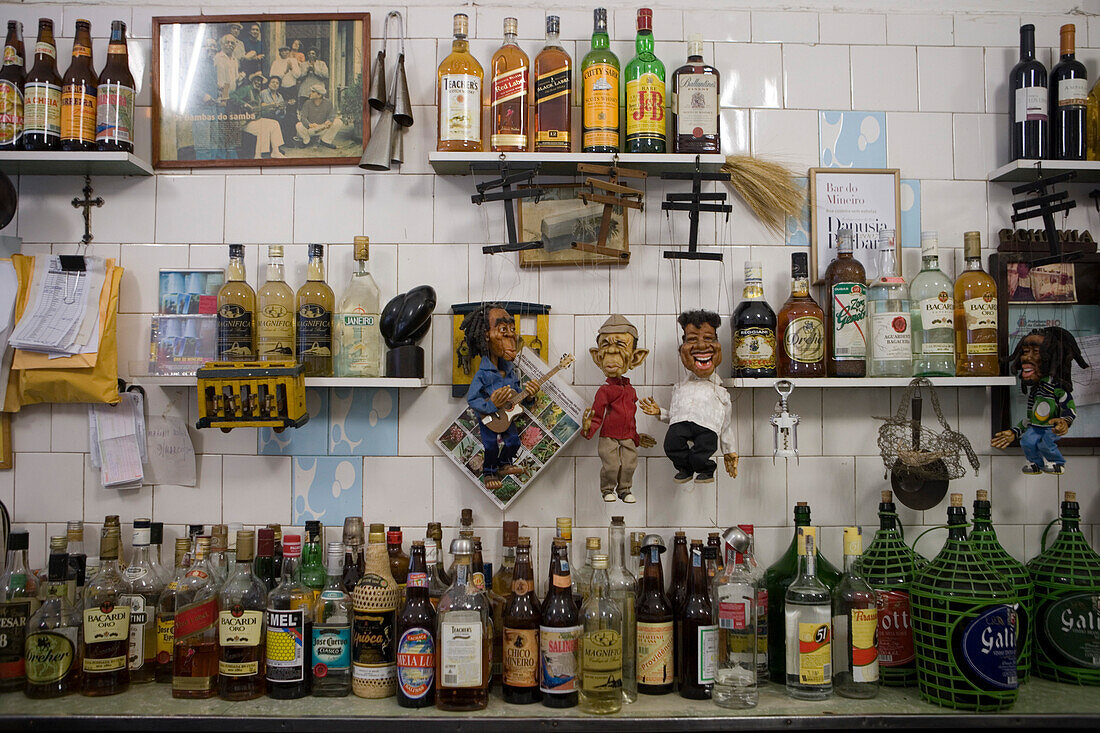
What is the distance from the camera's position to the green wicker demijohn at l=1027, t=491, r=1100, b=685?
6.00ft

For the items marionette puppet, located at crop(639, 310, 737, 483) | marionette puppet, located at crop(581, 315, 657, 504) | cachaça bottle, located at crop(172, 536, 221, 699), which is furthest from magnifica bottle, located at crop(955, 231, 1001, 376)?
cachaça bottle, located at crop(172, 536, 221, 699)

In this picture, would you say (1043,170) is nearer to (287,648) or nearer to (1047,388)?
(1047,388)

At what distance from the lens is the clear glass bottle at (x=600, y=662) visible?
166 cm

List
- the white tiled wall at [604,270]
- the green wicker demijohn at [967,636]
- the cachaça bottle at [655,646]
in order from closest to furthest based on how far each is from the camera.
Result: the green wicker demijohn at [967,636] → the cachaça bottle at [655,646] → the white tiled wall at [604,270]

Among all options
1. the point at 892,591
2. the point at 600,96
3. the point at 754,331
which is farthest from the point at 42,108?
the point at 892,591

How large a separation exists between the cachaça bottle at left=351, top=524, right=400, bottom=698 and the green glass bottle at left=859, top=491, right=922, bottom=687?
1.05 metres

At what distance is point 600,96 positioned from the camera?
198 centimetres

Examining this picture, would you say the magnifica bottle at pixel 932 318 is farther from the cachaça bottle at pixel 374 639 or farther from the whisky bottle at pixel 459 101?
the cachaça bottle at pixel 374 639

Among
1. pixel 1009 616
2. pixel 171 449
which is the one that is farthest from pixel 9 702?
pixel 1009 616

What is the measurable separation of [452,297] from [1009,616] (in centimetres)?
141

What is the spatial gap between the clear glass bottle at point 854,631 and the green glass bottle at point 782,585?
0.06 metres

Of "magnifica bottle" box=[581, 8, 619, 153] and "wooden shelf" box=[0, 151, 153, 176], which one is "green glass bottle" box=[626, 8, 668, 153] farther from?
"wooden shelf" box=[0, 151, 153, 176]

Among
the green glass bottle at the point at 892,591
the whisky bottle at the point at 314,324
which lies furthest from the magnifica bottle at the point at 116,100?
the green glass bottle at the point at 892,591

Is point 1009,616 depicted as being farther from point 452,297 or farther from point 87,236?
point 87,236
